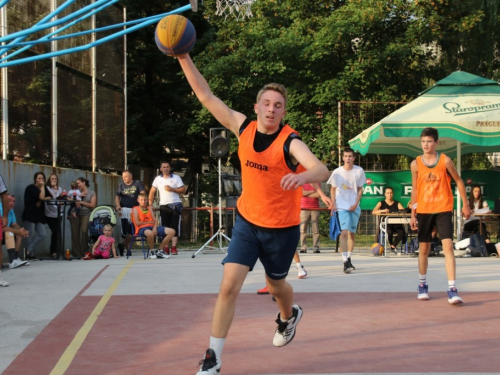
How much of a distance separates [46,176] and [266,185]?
13.6m

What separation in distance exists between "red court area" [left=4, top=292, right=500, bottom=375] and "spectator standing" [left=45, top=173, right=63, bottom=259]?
25.8 feet

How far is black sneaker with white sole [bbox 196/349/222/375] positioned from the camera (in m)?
5.16

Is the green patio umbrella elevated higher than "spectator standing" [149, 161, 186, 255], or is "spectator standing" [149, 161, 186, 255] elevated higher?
the green patio umbrella

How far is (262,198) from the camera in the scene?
561 centimetres

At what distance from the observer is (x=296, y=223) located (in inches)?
225

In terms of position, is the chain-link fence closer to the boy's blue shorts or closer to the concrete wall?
the concrete wall

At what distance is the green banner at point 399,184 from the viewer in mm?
18703

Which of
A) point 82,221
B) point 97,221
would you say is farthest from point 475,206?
point 82,221

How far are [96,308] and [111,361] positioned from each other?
9.17 ft

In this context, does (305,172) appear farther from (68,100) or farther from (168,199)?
(68,100)

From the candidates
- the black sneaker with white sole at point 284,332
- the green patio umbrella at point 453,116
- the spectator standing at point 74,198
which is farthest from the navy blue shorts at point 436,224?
the spectator standing at point 74,198

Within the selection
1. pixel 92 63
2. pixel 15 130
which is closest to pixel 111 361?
pixel 15 130

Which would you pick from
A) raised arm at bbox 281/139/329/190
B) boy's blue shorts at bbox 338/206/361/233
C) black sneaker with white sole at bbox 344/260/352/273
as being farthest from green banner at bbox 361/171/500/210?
raised arm at bbox 281/139/329/190

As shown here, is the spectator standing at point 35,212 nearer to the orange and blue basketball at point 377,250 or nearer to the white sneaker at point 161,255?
the white sneaker at point 161,255
